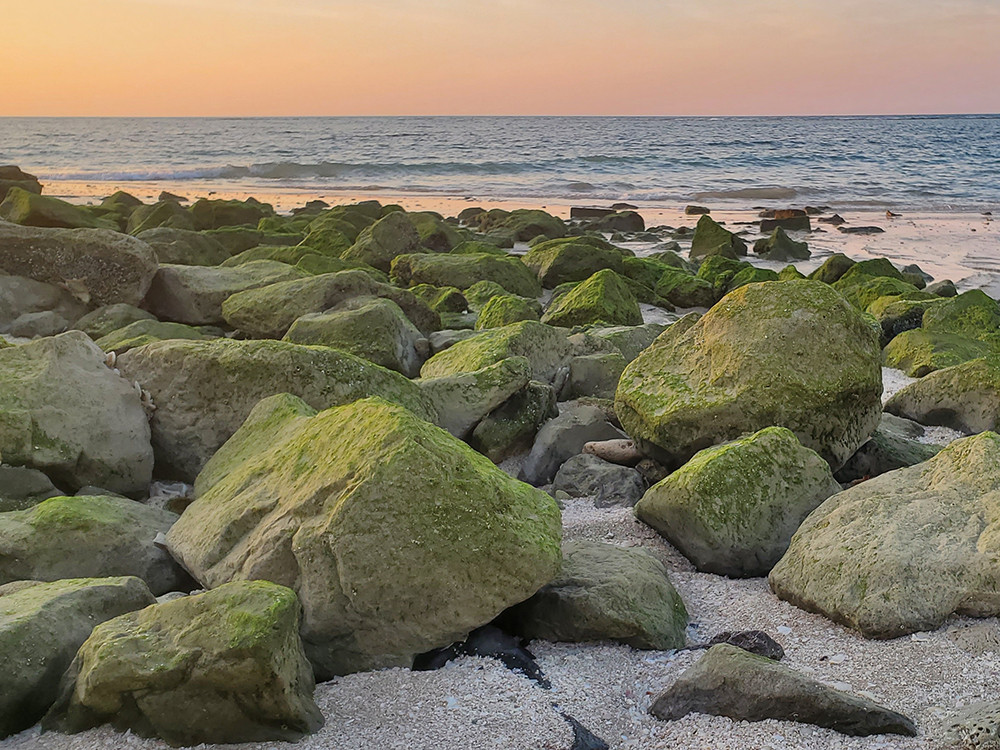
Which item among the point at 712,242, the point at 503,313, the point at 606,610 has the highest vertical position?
the point at 712,242

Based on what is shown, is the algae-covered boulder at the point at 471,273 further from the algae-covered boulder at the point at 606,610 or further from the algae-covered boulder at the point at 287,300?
the algae-covered boulder at the point at 606,610

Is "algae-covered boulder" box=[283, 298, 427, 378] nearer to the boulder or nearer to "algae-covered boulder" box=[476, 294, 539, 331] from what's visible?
"algae-covered boulder" box=[476, 294, 539, 331]

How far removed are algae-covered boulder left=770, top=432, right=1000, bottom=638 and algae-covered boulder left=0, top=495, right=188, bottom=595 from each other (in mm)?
2915

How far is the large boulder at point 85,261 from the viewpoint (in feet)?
28.5

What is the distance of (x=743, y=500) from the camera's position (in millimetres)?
4488

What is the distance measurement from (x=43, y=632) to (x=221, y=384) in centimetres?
251

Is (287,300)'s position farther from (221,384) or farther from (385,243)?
(385,243)

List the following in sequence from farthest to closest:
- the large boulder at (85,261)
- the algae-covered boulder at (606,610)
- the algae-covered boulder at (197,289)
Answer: the algae-covered boulder at (197,289) < the large boulder at (85,261) < the algae-covered boulder at (606,610)

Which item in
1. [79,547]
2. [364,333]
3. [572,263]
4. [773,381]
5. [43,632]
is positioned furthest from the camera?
[572,263]

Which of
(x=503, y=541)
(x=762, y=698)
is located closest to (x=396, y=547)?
(x=503, y=541)

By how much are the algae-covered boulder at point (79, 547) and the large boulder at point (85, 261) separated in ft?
15.7

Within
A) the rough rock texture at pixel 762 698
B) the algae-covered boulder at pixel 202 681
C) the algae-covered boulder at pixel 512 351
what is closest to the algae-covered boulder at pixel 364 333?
the algae-covered boulder at pixel 512 351

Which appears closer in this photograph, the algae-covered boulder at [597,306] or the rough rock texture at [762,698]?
the rough rock texture at [762,698]

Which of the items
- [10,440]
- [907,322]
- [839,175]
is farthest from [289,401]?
[839,175]
